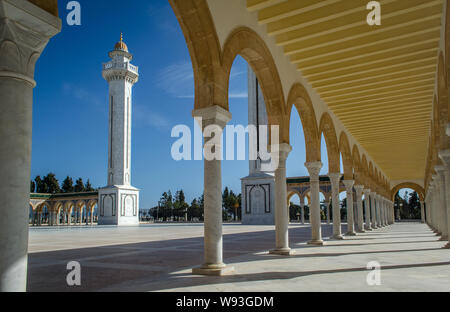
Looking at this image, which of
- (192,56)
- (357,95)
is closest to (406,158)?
(357,95)

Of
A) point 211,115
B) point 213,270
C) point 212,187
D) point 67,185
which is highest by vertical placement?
point 67,185

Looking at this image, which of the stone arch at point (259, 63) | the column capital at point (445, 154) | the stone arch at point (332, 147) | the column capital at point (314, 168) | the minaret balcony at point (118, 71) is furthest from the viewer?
the minaret balcony at point (118, 71)

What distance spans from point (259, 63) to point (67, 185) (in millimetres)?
67365

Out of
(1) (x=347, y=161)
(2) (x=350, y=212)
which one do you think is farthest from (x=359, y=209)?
(1) (x=347, y=161)

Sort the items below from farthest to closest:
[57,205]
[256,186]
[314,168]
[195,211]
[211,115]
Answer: [195,211] → [57,205] → [256,186] → [314,168] → [211,115]

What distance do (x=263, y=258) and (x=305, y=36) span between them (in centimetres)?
548

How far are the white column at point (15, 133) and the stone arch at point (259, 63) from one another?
387 centimetres

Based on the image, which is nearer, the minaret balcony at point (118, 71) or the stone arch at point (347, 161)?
the stone arch at point (347, 161)

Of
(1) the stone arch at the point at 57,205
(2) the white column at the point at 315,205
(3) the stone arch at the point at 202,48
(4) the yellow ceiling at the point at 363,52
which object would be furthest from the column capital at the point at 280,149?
(1) the stone arch at the point at 57,205

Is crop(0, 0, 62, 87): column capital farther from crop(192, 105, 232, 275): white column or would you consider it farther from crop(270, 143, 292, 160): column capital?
crop(270, 143, 292, 160): column capital

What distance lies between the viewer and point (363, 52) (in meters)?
9.85

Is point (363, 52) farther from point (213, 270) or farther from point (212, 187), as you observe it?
point (213, 270)

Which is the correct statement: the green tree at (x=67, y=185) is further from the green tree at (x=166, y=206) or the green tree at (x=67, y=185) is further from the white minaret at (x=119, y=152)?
the white minaret at (x=119, y=152)

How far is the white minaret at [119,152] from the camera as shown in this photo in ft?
126
